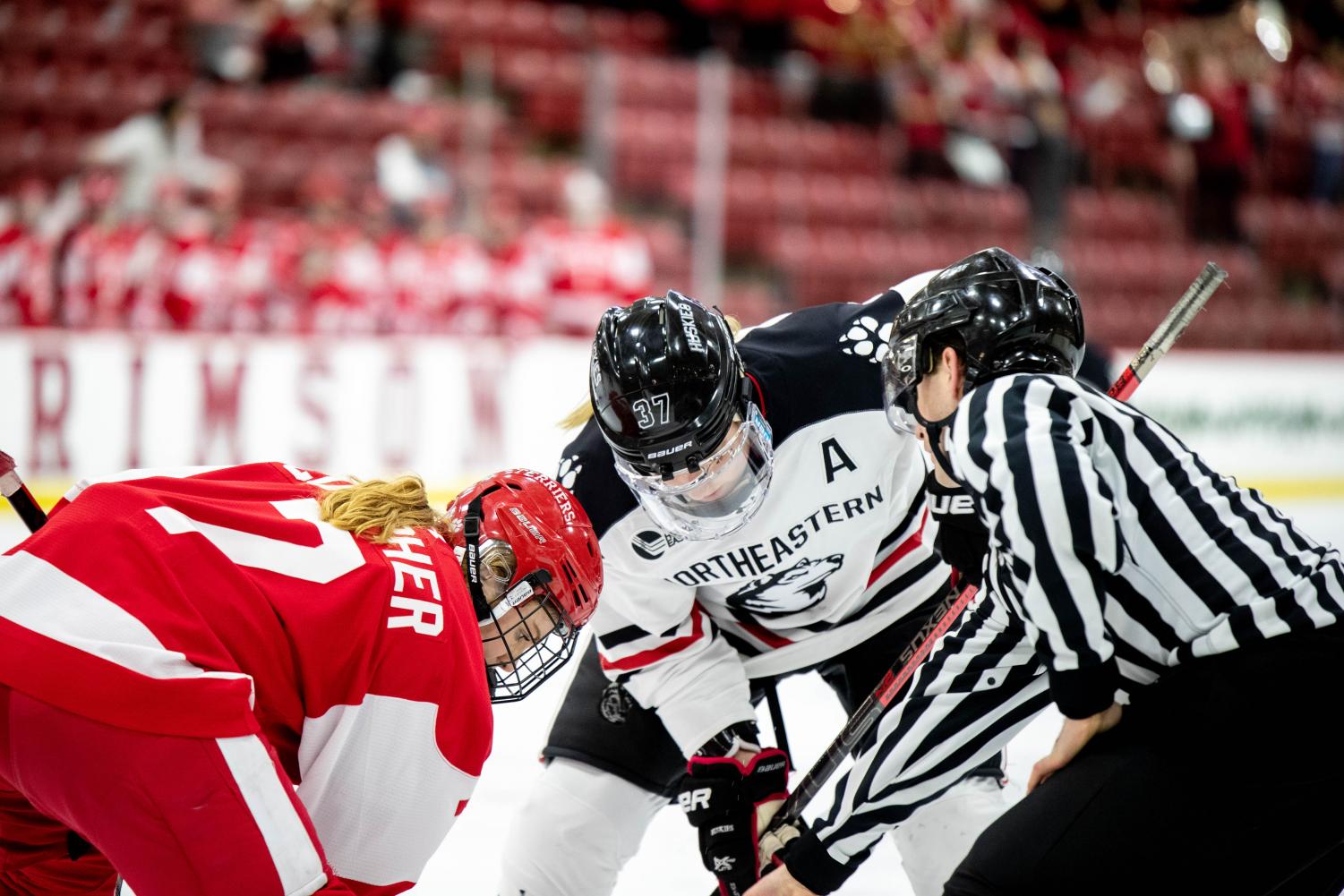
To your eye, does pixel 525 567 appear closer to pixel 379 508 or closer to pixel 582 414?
pixel 379 508

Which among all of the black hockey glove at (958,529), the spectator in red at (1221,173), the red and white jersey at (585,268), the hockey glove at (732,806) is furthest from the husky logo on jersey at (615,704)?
the spectator in red at (1221,173)

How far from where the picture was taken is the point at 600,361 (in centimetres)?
196

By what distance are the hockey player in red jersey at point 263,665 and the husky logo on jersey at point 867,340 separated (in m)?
0.71

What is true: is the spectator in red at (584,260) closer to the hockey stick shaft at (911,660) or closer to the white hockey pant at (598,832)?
the white hockey pant at (598,832)

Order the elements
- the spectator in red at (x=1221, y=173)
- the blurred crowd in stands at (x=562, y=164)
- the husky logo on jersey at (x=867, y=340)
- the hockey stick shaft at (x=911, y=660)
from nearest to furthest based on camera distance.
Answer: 1. the hockey stick shaft at (x=911, y=660)
2. the husky logo on jersey at (x=867, y=340)
3. the blurred crowd in stands at (x=562, y=164)
4. the spectator in red at (x=1221, y=173)

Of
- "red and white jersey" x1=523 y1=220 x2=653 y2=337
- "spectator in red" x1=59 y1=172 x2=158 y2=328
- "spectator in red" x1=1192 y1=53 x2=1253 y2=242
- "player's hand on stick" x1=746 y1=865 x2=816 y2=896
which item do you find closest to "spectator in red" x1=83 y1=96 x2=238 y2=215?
"spectator in red" x1=59 y1=172 x2=158 y2=328

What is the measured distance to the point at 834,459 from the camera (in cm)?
219

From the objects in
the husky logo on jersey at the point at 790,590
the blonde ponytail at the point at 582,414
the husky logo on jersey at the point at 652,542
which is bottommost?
the husky logo on jersey at the point at 790,590

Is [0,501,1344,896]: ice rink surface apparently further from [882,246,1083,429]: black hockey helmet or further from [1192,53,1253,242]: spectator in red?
[1192,53,1253,242]: spectator in red

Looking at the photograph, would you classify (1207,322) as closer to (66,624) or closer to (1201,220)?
(1201,220)

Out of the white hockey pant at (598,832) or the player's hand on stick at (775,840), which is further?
the white hockey pant at (598,832)

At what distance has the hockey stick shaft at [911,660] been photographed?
6.86 feet

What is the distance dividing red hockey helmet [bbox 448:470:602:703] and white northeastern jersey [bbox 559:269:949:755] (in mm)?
428

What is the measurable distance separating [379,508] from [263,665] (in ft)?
0.82
